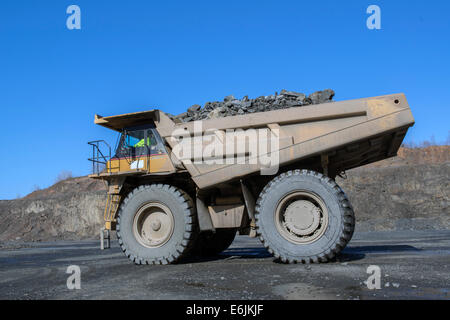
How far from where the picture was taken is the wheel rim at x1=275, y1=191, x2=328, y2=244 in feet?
19.9

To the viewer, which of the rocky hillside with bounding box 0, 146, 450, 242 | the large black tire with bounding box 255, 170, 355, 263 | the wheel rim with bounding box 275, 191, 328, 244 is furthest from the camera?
the rocky hillside with bounding box 0, 146, 450, 242

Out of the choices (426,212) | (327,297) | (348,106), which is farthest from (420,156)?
(327,297)

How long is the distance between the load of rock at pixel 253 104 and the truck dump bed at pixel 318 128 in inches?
18.5

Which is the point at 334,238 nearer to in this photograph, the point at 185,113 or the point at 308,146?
the point at 308,146

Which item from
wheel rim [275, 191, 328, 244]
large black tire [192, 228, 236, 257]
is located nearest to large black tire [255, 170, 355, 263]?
wheel rim [275, 191, 328, 244]

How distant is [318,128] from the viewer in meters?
6.33

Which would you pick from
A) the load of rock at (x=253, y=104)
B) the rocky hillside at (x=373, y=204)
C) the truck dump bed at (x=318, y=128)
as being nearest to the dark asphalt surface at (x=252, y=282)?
the truck dump bed at (x=318, y=128)

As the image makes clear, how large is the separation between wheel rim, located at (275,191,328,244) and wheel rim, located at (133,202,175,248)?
201 centimetres

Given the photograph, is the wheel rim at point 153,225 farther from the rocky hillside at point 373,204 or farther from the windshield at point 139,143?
the rocky hillside at point 373,204

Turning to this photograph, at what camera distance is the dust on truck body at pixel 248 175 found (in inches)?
239

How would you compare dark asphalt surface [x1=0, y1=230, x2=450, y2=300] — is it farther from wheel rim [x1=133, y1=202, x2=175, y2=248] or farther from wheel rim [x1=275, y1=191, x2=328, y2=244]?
wheel rim [x1=133, y1=202, x2=175, y2=248]

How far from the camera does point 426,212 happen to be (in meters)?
24.1

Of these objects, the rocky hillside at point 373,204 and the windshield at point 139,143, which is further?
the rocky hillside at point 373,204

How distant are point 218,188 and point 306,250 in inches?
78.9
